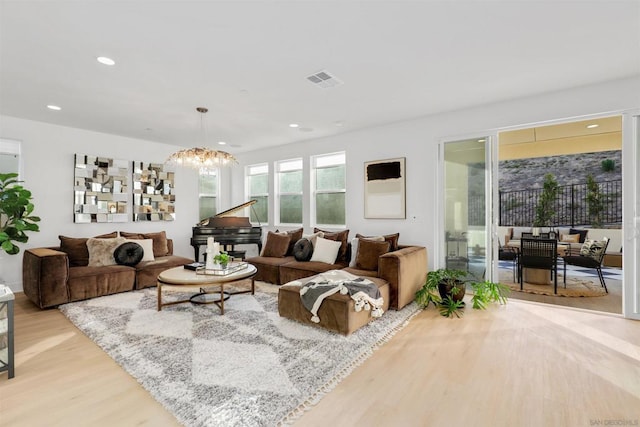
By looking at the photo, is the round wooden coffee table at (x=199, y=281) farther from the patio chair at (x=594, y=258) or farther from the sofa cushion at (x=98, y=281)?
the patio chair at (x=594, y=258)

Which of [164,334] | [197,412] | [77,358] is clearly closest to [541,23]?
[197,412]

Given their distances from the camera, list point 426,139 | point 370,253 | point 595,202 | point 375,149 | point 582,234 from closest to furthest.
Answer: point 370,253 → point 426,139 → point 375,149 → point 582,234 → point 595,202

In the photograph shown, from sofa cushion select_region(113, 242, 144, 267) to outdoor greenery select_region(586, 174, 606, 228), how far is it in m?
10.2

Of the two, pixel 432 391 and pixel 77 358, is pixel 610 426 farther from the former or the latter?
pixel 77 358

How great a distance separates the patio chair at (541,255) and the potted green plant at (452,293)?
1069 millimetres

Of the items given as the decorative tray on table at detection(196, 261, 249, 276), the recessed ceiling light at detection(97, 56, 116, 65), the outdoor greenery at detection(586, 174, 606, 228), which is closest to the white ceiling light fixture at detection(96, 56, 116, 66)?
the recessed ceiling light at detection(97, 56, 116, 65)

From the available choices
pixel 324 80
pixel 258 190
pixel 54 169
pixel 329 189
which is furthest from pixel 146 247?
pixel 324 80

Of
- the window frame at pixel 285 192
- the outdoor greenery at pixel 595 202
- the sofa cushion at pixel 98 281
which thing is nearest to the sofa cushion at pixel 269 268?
the window frame at pixel 285 192

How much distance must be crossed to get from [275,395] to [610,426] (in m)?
2.04

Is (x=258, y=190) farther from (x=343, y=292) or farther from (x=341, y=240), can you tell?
(x=343, y=292)

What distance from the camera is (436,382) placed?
2.25m

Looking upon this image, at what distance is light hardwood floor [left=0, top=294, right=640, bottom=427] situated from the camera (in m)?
1.88

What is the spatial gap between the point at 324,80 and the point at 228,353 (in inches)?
115

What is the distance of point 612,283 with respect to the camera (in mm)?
5145
